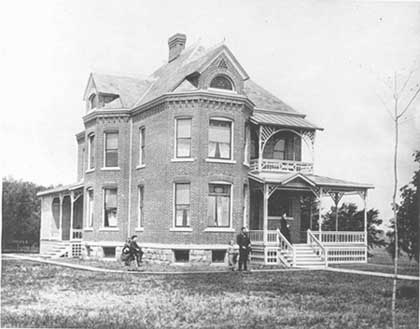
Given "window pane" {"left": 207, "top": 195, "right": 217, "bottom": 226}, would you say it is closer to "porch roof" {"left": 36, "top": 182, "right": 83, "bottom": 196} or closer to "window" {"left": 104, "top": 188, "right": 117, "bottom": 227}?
"window" {"left": 104, "top": 188, "right": 117, "bottom": 227}

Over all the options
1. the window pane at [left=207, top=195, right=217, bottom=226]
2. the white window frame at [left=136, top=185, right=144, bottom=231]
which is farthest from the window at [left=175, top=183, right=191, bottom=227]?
the white window frame at [left=136, top=185, right=144, bottom=231]

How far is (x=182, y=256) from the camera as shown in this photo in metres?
23.6

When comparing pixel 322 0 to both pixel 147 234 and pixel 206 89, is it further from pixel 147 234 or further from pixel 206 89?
pixel 147 234

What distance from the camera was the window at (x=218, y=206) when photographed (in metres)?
23.7

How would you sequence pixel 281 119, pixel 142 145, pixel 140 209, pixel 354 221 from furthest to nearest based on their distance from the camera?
pixel 354 221, pixel 281 119, pixel 142 145, pixel 140 209

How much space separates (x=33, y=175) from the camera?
17.2 m

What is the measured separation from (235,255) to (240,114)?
17.6ft

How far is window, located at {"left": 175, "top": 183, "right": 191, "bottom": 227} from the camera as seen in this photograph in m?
23.5

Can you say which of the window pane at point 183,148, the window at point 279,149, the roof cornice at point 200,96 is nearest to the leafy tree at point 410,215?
the roof cornice at point 200,96

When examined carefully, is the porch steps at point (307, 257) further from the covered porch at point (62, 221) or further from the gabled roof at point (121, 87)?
the covered porch at point (62, 221)

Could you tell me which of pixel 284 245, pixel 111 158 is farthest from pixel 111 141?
pixel 284 245

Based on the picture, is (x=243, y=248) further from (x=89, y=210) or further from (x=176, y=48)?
(x=176, y=48)

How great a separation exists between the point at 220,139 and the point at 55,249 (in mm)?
10539

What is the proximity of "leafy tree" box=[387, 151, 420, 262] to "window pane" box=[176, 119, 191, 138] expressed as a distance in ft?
30.7
